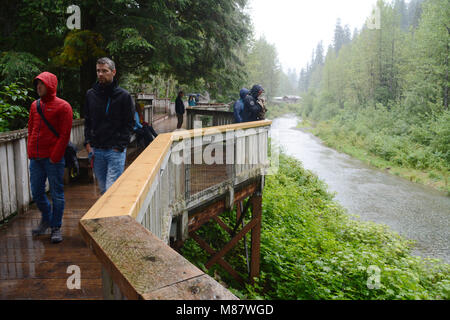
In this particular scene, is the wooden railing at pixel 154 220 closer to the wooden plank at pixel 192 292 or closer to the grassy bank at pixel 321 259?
the wooden plank at pixel 192 292

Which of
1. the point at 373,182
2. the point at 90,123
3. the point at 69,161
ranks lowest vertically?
the point at 373,182

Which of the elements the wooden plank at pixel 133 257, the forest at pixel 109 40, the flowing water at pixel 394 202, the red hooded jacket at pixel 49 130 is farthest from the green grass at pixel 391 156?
the wooden plank at pixel 133 257

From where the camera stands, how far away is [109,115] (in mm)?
4145

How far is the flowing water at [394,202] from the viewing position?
531 inches

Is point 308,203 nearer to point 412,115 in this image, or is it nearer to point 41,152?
point 41,152

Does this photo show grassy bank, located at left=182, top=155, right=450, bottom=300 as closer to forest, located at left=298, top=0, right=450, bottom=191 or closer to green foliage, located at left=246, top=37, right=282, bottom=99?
forest, located at left=298, top=0, right=450, bottom=191

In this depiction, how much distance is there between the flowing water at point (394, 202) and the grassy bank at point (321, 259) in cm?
171

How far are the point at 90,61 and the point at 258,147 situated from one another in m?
6.63

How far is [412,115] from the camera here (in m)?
33.5

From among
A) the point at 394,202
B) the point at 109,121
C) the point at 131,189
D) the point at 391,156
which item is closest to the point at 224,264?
the point at 109,121

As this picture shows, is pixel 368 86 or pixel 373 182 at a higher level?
pixel 368 86

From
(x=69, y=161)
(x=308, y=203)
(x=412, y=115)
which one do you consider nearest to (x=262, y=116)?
(x=69, y=161)

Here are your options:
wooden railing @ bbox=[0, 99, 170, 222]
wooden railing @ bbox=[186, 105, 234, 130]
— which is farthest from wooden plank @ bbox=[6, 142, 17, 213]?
wooden railing @ bbox=[186, 105, 234, 130]

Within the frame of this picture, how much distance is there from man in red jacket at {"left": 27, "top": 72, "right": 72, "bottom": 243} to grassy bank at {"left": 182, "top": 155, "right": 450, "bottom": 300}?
12.4 feet
